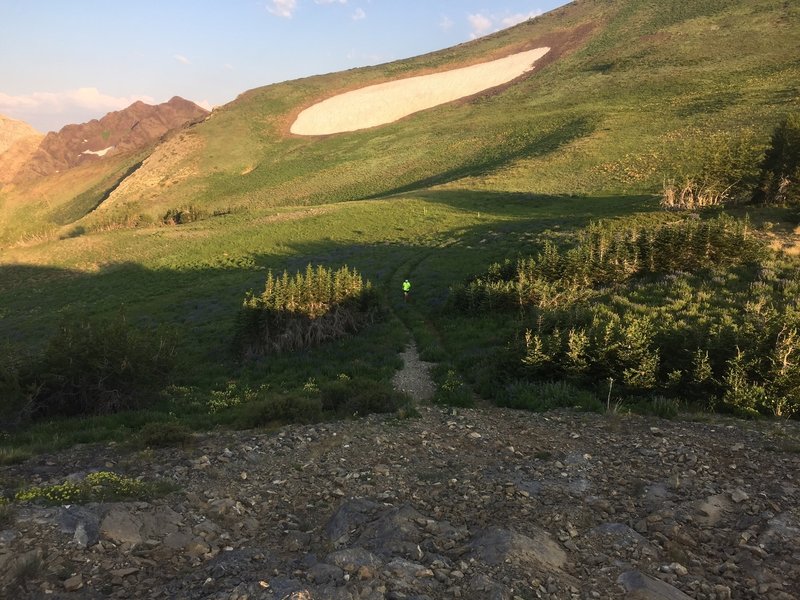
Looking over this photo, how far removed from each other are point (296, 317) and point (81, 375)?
8.44 metres

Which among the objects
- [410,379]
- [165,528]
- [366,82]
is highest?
[366,82]

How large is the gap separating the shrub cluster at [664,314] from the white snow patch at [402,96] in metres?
84.5

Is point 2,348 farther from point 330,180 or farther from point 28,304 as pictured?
point 330,180

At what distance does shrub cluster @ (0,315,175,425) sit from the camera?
1350 centimetres

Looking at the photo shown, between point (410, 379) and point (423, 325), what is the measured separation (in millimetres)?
6240

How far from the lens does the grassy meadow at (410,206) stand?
54.3ft

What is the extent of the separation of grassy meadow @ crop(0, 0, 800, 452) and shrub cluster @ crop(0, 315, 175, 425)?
0.53 meters

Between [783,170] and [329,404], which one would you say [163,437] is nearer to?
[329,404]

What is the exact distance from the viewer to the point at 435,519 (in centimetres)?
687

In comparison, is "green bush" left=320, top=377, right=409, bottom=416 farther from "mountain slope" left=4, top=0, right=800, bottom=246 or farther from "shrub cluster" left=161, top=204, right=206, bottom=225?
→ "shrub cluster" left=161, top=204, right=206, bottom=225

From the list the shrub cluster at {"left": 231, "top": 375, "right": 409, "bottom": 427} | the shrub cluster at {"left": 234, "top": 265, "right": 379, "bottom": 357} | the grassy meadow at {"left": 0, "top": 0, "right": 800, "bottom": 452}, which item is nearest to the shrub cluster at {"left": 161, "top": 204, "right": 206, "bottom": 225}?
the grassy meadow at {"left": 0, "top": 0, "right": 800, "bottom": 452}

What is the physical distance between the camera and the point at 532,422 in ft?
35.7

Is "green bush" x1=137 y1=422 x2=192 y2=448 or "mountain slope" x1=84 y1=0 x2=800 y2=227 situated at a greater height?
"mountain slope" x1=84 y1=0 x2=800 y2=227

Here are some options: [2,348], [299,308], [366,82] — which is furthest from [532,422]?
[366,82]
